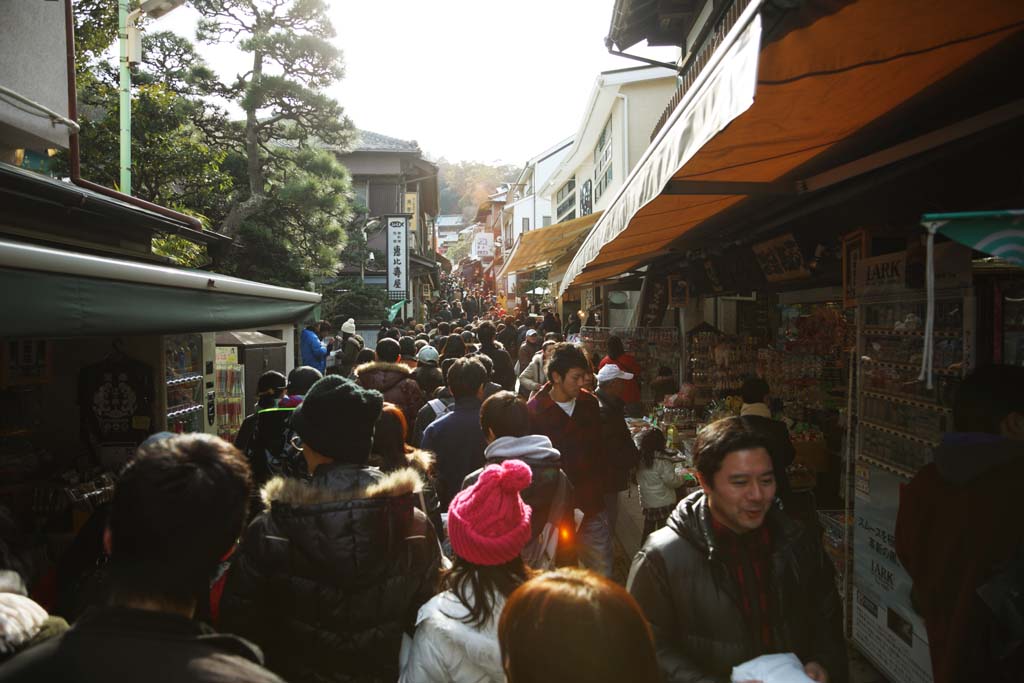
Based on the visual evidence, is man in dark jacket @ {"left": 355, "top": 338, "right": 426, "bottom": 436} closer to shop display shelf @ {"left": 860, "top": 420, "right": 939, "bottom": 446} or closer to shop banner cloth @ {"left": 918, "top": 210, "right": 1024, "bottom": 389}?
shop display shelf @ {"left": 860, "top": 420, "right": 939, "bottom": 446}

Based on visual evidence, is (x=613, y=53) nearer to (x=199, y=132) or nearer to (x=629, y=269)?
(x=629, y=269)

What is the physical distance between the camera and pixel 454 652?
2189 mm

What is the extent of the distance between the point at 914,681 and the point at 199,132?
55.1 ft

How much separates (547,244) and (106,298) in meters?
11.4

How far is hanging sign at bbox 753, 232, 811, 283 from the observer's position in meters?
5.18

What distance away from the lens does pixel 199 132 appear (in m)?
15.3

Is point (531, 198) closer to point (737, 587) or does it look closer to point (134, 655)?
point (737, 587)

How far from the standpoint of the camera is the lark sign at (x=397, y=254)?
2222cm

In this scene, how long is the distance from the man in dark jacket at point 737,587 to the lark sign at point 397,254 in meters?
20.5

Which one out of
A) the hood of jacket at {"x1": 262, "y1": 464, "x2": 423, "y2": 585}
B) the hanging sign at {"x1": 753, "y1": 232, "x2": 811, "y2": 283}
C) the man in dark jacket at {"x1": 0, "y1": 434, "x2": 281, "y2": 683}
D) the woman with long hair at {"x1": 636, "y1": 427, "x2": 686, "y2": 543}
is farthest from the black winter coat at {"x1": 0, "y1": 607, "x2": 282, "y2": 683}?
the hanging sign at {"x1": 753, "y1": 232, "x2": 811, "y2": 283}

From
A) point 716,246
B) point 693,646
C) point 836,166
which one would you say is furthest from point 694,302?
point 693,646

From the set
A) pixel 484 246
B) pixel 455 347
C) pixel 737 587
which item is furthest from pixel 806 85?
pixel 484 246

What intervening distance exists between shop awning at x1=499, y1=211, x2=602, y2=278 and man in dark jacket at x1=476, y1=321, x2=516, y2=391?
451 centimetres

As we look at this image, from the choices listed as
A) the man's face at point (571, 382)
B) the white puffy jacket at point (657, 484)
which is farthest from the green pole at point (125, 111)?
the white puffy jacket at point (657, 484)
